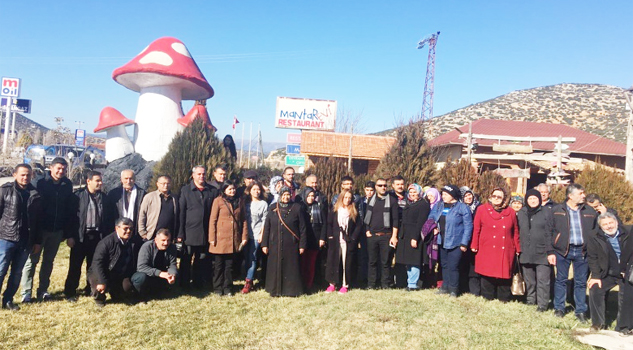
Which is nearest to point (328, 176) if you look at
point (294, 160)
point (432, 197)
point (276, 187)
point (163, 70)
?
point (276, 187)

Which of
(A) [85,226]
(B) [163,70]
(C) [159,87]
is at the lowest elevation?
(A) [85,226]

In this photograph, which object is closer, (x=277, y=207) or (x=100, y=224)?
(x=100, y=224)

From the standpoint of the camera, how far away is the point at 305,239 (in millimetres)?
5785

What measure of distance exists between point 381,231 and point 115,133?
8.54m

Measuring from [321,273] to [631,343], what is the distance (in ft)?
13.0

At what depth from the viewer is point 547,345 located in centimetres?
411

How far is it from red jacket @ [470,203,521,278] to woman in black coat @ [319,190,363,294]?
1.66m

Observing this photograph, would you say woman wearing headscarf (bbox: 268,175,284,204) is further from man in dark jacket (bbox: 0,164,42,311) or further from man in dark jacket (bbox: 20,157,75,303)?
man in dark jacket (bbox: 0,164,42,311)

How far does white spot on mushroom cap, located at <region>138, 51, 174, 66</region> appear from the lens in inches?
429

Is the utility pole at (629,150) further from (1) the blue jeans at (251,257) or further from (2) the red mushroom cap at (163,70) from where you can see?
(2) the red mushroom cap at (163,70)

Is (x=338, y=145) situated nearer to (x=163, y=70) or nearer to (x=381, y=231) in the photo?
(x=163, y=70)

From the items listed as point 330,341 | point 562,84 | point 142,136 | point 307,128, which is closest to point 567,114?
point 562,84

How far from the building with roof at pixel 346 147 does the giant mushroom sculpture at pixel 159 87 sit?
11.4 m

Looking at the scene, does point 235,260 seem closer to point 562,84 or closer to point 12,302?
point 12,302
